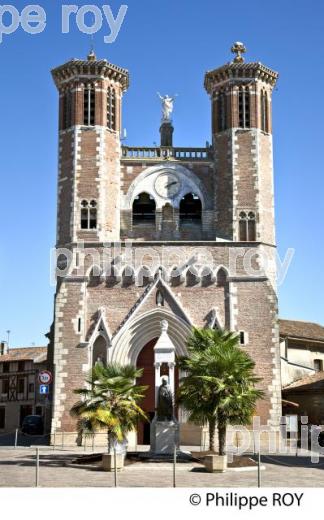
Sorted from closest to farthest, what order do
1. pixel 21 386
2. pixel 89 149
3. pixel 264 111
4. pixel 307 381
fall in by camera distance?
pixel 89 149
pixel 264 111
pixel 307 381
pixel 21 386

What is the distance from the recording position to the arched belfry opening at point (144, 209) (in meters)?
43.5

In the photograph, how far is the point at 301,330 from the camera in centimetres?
5644

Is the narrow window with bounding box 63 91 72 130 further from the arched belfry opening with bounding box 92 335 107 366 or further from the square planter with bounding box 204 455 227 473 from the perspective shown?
the square planter with bounding box 204 455 227 473

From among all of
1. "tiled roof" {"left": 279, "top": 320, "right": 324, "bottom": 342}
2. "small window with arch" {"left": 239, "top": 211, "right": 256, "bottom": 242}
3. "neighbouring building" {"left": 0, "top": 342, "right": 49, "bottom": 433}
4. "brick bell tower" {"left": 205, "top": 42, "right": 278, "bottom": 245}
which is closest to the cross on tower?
"brick bell tower" {"left": 205, "top": 42, "right": 278, "bottom": 245}

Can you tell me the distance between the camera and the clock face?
43.5m

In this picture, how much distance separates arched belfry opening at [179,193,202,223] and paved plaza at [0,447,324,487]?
17233 millimetres

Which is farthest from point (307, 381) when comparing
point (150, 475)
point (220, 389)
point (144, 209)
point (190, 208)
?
point (150, 475)

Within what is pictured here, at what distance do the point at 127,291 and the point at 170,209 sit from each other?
6.40m

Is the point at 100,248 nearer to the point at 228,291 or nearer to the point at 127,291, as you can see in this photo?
the point at 127,291

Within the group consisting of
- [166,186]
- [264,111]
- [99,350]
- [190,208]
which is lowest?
[99,350]

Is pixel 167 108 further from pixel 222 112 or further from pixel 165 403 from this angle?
pixel 165 403

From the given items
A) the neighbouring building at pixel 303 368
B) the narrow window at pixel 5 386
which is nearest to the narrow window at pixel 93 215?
the neighbouring building at pixel 303 368

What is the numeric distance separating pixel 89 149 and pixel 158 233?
6130 millimetres
